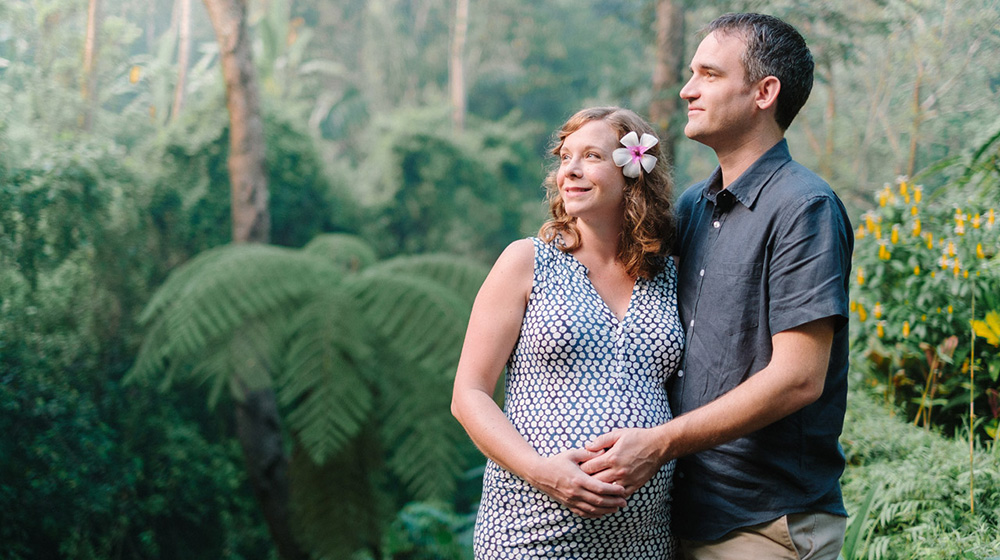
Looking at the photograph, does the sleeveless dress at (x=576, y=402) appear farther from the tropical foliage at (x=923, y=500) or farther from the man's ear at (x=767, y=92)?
the tropical foliage at (x=923, y=500)

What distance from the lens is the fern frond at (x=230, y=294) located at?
3.84 m

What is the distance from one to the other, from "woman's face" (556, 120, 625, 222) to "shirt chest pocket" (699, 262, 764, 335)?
0.26 m

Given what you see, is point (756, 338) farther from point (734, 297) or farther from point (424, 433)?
point (424, 433)

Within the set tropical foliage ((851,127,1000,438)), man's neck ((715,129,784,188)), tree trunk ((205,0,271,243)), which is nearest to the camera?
man's neck ((715,129,784,188))

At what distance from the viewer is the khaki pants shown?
136 centimetres

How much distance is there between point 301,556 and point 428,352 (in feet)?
6.75

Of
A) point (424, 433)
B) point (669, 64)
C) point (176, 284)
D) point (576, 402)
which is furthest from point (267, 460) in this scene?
point (576, 402)

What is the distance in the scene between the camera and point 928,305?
279 cm

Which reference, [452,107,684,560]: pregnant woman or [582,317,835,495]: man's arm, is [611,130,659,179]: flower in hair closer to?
[452,107,684,560]: pregnant woman

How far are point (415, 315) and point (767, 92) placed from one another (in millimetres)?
2686

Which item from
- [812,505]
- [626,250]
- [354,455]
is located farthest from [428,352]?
[812,505]

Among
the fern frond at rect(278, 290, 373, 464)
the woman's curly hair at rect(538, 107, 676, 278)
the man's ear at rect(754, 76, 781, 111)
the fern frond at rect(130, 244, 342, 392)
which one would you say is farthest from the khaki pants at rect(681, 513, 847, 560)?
the fern frond at rect(130, 244, 342, 392)

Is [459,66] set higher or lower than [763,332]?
higher

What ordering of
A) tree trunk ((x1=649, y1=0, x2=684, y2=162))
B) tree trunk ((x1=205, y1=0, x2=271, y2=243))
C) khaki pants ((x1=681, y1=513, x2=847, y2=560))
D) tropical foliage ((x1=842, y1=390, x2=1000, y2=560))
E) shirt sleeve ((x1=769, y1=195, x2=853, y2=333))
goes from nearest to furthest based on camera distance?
shirt sleeve ((x1=769, y1=195, x2=853, y2=333)) < khaki pants ((x1=681, y1=513, x2=847, y2=560)) < tropical foliage ((x1=842, y1=390, x2=1000, y2=560)) < tree trunk ((x1=649, y1=0, x2=684, y2=162)) < tree trunk ((x1=205, y1=0, x2=271, y2=243))
